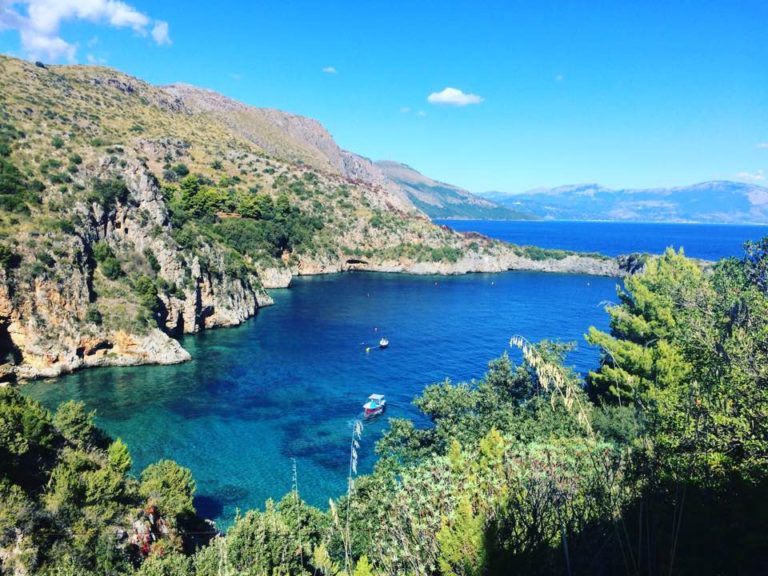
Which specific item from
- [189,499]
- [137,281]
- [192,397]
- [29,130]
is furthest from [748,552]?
[29,130]

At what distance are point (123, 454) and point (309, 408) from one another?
19.9 m

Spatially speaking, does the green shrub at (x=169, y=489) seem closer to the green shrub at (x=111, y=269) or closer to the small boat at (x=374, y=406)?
the small boat at (x=374, y=406)

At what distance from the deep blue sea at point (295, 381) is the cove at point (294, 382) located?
5.4 inches

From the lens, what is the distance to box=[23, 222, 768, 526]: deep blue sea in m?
32.7

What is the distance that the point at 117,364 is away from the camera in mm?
47969

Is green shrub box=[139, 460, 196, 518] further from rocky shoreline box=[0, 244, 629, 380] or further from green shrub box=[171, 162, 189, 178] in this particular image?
green shrub box=[171, 162, 189, 178]

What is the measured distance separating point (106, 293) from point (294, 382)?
73.6 ft

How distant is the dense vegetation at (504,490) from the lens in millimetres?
8586

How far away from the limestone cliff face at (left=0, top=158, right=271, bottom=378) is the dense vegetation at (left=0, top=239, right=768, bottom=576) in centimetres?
2389

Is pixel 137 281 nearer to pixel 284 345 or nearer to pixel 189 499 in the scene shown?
pixel 284 345

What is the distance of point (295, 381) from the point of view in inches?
1916

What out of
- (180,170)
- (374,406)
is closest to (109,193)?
(374,406)

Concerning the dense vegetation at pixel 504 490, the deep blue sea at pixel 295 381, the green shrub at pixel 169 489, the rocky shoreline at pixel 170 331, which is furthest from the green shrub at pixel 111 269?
the green shrub at pixel 169 489

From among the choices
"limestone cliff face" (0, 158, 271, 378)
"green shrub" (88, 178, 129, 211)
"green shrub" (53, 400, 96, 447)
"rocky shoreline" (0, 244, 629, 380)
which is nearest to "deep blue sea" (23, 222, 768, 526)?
"rocky shoreline" (0, 244, 629, 380)
